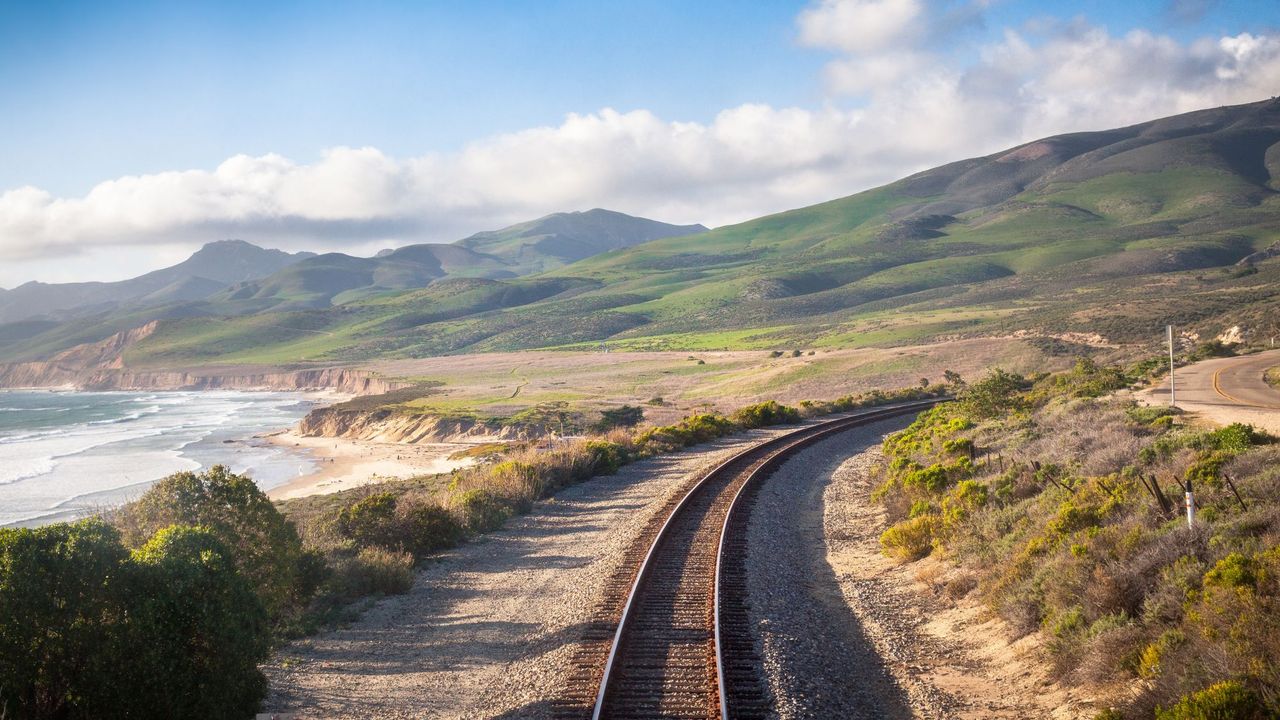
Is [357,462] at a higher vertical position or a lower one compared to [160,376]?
lower

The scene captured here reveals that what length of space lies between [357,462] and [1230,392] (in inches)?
1864

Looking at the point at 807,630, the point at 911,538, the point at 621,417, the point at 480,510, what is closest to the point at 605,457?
the point at 480,510

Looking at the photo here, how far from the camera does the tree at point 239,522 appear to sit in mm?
11250

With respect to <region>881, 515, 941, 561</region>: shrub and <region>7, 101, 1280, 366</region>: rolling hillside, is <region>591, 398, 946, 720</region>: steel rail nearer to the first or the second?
<region>881, 515, 941, 561</region>: shrub

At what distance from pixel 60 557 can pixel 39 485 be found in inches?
1963

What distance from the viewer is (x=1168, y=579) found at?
307 inches

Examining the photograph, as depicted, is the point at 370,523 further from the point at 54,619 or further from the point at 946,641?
the point at 946,641

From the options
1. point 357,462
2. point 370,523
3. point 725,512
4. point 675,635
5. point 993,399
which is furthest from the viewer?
point 357,462

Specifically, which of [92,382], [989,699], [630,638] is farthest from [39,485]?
[92,382]

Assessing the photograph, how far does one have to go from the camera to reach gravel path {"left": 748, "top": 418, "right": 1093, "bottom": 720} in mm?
8211

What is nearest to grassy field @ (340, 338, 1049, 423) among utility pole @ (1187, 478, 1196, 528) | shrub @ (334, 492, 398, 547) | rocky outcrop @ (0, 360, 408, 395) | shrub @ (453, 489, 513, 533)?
rocky outcrop @ (0, 360, 408, 395)

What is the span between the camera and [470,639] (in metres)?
10.6

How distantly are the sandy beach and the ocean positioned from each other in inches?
66.4

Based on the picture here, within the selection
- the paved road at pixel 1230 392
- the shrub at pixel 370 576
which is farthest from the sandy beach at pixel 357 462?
the paved road at pixel 1230 392
